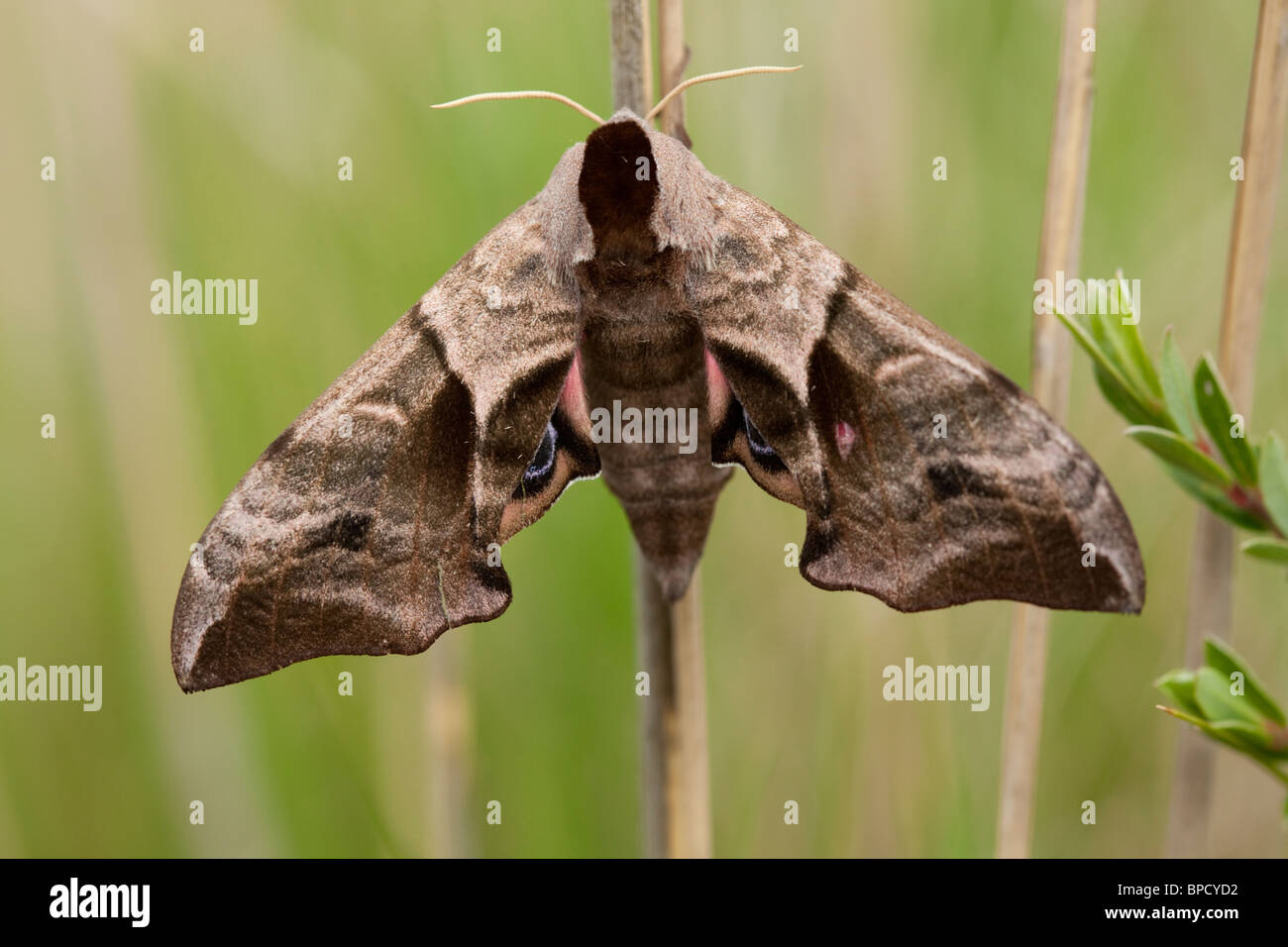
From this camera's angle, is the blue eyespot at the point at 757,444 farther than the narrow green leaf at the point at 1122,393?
Yes

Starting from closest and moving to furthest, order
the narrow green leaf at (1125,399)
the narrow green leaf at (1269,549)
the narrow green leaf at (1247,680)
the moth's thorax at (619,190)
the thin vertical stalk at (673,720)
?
the narrow green leaf at (1269,549) < the narrow green leaf at (1247,680) < the narrow green leaf at (1125,399) < the moth's thorax at (619,190) < the thin vertical stalk at (673,720)

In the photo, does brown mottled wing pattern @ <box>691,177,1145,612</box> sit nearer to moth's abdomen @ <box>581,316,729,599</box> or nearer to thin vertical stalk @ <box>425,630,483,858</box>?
moth's abdomen @ <box>581,316,729,599</box>

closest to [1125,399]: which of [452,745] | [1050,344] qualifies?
[1050,344]

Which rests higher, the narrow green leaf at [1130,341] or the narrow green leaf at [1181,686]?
the narrow green leaf at [1130,341]

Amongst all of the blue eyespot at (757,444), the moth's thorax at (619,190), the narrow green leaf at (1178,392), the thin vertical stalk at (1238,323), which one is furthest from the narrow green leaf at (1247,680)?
the moth's thorax at (619,190)

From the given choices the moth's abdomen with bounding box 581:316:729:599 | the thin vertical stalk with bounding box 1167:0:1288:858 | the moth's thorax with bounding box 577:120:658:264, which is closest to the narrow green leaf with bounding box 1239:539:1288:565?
the thin vertical stalk with bounding box 1167:0:1288:858

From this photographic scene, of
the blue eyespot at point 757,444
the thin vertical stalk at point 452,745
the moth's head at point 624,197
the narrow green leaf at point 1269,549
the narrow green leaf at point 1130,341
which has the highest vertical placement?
the moth's head at point 624,197

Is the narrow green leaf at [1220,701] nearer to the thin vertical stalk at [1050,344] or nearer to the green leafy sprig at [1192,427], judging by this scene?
the green leafy sprig at [1192,427]
